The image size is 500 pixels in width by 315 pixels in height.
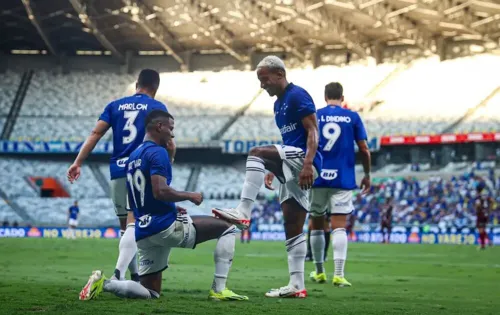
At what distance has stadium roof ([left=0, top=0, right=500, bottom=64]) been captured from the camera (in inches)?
1980

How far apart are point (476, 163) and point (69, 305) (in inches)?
1648

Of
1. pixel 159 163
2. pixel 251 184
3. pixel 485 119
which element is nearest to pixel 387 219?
pixel 485 119

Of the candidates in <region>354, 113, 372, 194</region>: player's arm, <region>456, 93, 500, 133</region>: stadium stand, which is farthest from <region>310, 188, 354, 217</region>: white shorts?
<region>456, 93, 500, 133</region>: stadium stand

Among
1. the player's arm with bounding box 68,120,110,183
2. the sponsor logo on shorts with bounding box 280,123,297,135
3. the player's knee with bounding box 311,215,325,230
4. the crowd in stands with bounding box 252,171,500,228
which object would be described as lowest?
the player's knee with bounding box 311,215,325,230

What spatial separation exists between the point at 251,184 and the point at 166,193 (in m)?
1.10

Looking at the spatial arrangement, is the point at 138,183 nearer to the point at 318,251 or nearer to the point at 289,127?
the point at 289,127

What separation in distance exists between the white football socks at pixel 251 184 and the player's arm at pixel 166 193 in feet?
2.50

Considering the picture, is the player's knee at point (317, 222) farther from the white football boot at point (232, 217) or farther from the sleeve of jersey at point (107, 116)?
the white football boot at point (232, 217)

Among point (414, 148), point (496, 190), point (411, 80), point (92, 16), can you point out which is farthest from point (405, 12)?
point (92, 16)

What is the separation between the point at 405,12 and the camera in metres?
51.6

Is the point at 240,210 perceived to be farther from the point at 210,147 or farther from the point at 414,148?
the point at 210,147

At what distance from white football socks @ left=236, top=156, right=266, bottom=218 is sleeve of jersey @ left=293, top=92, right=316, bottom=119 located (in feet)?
2.41

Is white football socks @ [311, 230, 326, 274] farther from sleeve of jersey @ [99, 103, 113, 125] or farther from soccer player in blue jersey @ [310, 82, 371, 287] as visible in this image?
sleeve of jersey @ [99, 103, 113, 125]

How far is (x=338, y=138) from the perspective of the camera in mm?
11695
